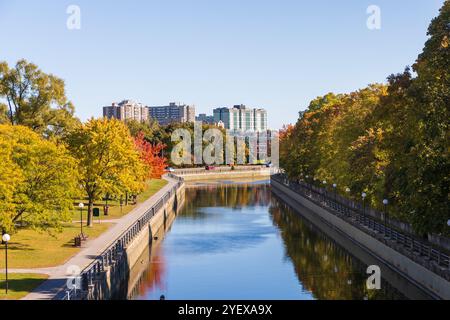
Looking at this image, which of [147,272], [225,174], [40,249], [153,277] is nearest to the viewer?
[153,277]

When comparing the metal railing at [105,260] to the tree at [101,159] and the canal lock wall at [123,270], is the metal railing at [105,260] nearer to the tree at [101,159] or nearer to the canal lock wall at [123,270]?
the canal lock wall at [123,270]

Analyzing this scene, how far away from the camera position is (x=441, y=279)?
36.5 m

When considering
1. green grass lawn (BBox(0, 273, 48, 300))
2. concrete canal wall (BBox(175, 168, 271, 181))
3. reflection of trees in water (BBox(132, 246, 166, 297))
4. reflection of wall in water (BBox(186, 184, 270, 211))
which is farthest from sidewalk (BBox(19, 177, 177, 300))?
concrete canal wall (BBox(175, 168, 271, 181))

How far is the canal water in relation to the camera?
41906 millimetres

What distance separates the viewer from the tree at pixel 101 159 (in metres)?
62.7

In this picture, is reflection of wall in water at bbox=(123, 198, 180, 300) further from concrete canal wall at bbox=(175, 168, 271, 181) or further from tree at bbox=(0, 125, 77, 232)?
concrete canal wall at bbox=(175, 168, 271, 181)

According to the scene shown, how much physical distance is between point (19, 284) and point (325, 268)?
23885 millimetres

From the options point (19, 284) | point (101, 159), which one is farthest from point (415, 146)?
point (101, 159)

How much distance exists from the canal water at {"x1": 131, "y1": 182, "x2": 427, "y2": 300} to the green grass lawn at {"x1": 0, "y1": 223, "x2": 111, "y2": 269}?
5667 mm

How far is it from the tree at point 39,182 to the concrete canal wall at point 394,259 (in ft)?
77.5

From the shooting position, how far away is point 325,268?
50344 mm

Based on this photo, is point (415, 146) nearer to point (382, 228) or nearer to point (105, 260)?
point (382, 228)

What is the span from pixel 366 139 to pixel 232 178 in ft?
381
